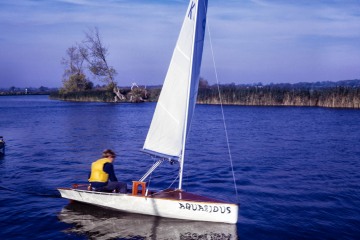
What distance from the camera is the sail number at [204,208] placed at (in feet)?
36.3

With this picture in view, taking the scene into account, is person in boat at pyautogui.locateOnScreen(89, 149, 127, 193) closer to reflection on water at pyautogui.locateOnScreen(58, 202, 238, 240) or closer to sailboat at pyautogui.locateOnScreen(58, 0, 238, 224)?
sailboat at pyautogui.locateOnScreen(58, 0, 238, 224)

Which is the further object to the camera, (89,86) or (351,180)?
(89,86)

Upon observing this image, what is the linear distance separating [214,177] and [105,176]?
6.49 metres

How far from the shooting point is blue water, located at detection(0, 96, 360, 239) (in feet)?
38.6

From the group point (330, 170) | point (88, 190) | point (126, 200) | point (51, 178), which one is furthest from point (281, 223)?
point (51, 178)

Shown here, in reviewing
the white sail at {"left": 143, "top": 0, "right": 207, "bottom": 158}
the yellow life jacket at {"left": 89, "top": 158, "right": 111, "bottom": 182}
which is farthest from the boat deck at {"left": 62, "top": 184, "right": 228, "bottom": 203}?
the yellow life jacket at {"left": 89, "top": 158, "right": 111, "bottom": 182}

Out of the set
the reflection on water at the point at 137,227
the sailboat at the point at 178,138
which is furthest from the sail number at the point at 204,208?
the reflection on water at the point at 137,227

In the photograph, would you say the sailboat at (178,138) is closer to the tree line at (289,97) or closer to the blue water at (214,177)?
the blue water at (214,177)

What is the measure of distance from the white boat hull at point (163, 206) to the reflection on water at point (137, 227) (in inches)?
7.9

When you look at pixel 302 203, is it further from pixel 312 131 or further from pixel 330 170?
pixel 312 131

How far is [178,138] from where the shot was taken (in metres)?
12.0

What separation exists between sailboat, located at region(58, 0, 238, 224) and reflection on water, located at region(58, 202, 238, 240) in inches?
8.5

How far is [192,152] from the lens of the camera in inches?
913

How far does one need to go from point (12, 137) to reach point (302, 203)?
73.8 ft
